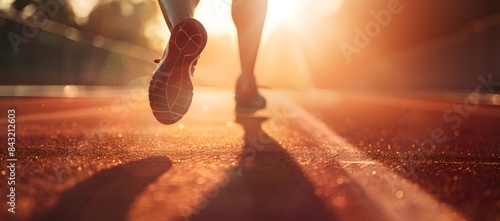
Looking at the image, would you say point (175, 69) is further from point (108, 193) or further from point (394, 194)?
point (394, 194)

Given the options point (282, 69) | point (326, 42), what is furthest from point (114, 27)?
point (326, 42)

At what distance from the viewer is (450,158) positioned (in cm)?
347

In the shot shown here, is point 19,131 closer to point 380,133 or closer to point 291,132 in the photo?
point 291,132

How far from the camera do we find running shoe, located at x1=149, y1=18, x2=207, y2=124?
377 centimetres

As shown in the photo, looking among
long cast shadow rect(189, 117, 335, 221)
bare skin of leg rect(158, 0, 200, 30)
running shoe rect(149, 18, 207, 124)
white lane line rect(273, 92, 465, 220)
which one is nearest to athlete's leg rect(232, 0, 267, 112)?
bare skin of leg rect(158, 0, 200, 30)

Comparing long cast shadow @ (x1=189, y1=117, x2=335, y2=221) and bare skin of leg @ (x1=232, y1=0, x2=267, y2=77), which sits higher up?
bare skin of leg @ (x1=232, y1=0, x2=267, y2=77)

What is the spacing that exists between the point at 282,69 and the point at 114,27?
124ft

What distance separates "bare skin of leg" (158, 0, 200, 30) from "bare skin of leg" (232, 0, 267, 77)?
168cm

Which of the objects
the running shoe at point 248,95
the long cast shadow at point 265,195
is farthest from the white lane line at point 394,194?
the running shoe at point 248,95

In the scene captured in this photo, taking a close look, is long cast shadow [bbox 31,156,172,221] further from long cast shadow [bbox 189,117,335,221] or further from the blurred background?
the blurred background

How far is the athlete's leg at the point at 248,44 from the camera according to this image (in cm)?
571

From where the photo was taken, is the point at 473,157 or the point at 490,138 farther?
the point at 490,138

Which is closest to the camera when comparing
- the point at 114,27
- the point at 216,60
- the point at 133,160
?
the point at 133,160

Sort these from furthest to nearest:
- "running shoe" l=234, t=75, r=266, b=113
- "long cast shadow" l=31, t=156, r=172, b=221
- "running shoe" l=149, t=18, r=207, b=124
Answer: "running shoe" l=234, t=75, r=266, b=113 < "running shoe" l=149, t=18, r=207, b=124 < "long cast shadow" l=31, t=156, r=172, b=221
